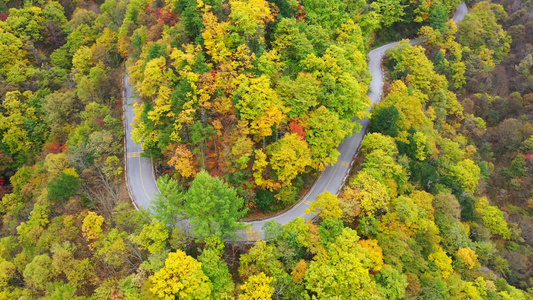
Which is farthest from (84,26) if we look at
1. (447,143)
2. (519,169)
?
(519,169)

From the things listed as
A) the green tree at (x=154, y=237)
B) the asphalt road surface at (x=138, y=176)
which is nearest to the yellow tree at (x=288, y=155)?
the green tree at (x=154, y=237)

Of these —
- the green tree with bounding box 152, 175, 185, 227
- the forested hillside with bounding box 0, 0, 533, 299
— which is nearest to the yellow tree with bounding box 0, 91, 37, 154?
the forested hillside with bounding box 0, 0, 533, 299

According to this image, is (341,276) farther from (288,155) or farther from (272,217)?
(288,155)

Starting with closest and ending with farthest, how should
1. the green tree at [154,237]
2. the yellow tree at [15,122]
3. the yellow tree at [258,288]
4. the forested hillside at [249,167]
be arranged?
the yellow tree at [258,288]
the green tree at [154,237]
the forested hillside at [249,167]
the yellow tree at [15,122]

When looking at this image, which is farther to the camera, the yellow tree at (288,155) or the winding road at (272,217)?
the winding road at (272,217)

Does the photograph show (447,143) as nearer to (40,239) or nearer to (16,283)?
(40,239)

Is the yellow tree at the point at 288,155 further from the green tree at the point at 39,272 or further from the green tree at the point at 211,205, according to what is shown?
the green tree at the point at 39,272
